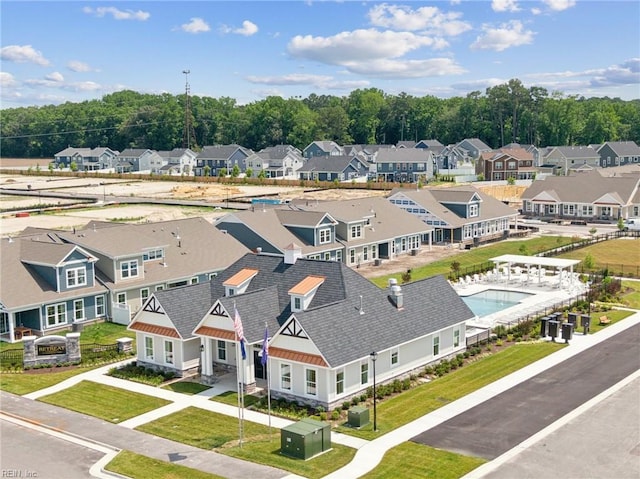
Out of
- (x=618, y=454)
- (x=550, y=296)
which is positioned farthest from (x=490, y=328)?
(x=618, y=454)

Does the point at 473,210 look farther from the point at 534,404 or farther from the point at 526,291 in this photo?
the point at 534,404

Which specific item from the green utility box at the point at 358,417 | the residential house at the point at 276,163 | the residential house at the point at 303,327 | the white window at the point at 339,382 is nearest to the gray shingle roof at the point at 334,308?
the residential house at the point at 303,327

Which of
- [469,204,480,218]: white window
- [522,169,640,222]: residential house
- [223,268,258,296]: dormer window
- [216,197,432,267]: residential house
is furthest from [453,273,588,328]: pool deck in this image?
[522,169,640,222]: residential house

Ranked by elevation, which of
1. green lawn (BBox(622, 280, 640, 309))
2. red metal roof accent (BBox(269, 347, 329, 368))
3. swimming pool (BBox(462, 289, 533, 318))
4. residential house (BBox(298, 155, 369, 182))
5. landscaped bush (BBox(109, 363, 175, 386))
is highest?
residential house (BBox(298, 155, 369, 182))

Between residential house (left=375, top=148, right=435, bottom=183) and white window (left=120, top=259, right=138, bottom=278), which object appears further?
residential house (left=375, top=148, right=435, bottom=183)

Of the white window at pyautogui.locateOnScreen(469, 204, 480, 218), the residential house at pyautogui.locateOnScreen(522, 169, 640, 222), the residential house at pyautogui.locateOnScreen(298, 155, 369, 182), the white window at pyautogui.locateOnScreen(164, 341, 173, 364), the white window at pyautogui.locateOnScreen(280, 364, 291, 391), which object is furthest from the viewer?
the residential house at pyautogui.locateOnScreen(298, 155, 369, 182)

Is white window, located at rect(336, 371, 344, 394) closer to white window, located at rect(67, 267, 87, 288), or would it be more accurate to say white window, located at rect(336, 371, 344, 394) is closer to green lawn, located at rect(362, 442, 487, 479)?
green lawn, located at rect(362, 442, 487, 479)

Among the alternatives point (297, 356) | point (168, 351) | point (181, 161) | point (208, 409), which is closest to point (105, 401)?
point (168, 351)

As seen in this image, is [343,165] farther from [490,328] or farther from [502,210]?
[490,328]
